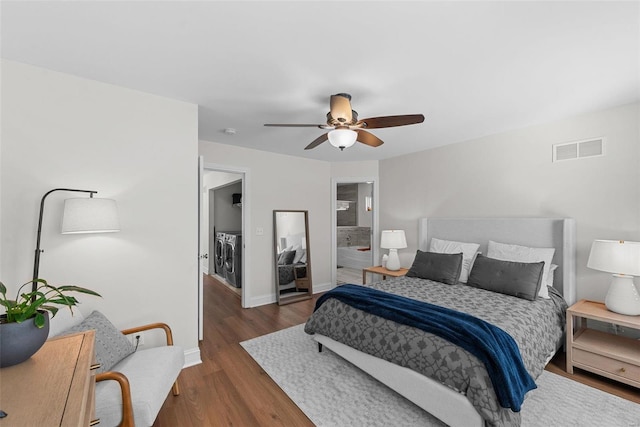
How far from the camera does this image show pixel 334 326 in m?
2.54

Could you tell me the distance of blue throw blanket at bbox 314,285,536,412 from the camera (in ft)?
5.24

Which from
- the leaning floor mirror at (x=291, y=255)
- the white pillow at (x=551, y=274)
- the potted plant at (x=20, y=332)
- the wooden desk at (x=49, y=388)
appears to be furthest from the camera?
the leaning floor mirror at (x=291, y=255)

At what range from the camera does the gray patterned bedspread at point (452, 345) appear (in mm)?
1644

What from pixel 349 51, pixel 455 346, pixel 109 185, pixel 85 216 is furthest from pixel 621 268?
pixel 109 185

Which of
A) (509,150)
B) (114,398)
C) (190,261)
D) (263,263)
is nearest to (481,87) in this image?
(509,150)

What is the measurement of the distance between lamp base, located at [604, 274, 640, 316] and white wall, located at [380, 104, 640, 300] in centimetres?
42

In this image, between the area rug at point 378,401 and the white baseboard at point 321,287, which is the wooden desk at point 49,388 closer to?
the area rug at point 378,401

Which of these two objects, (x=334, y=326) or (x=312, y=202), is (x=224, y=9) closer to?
(x=334, y=326)

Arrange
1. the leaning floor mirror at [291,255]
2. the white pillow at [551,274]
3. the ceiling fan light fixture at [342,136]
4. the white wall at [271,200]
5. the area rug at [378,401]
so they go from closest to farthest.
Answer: the area rug at [378,401]
the ceiling fan light fixture at [342,136]
the white pillow at [551,274]
the white wall at [271,200]
the leaning floor mirror at [291,255]

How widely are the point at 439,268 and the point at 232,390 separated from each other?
2.52m

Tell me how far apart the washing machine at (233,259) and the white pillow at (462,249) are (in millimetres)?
3330

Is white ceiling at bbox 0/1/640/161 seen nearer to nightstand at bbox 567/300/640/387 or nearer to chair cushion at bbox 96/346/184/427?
nightstand at bbox 567/300/640/387

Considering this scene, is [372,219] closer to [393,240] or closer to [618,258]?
[393,240]

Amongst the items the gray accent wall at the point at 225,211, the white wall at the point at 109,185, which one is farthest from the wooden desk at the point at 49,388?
the gray accent wall at the point at 225,211
